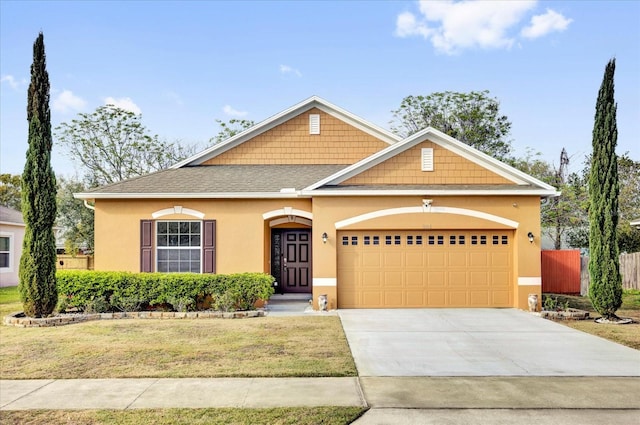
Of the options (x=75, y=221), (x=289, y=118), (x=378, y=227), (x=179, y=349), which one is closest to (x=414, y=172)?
(x=378, y=227)

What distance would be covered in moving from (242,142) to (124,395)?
12.2 metres

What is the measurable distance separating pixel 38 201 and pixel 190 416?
29.3 ft

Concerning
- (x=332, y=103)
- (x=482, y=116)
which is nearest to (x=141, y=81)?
(x=332, y=103)

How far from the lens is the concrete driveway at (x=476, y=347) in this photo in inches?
305

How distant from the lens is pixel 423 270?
45.9 ft

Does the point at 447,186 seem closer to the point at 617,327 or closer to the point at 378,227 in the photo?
the point at 378,227

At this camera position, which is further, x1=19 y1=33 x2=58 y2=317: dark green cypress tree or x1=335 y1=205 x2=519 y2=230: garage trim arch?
x1=335 y1=205 x2=519 y2=230: garage trim arch

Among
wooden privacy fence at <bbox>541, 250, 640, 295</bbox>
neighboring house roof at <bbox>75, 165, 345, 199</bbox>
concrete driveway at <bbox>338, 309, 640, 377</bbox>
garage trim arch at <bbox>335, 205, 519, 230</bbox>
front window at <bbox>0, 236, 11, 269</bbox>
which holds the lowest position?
concrete driveway at <bbox>338, 309, 640, 377</bbox>

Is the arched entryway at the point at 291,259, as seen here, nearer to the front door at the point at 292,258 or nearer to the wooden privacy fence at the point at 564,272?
the front door at the point at 292,258

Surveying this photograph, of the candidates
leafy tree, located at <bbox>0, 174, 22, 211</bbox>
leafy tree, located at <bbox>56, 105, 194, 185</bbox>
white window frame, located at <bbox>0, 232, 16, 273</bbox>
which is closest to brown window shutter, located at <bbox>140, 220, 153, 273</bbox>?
white window frame, located at <bbox>0, 232, 16, 273</bbox>

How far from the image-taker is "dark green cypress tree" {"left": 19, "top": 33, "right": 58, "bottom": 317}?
40.1ft

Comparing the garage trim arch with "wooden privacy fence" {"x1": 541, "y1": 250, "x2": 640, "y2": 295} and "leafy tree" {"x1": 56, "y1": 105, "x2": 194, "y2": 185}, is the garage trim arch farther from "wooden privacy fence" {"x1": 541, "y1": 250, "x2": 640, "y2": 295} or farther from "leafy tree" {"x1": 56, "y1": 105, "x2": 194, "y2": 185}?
"leafy tree" {"x1": 56, "y1": 105, "x2": 194, "y2": 185}

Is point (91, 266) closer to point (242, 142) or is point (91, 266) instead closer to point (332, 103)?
point (242, 142)

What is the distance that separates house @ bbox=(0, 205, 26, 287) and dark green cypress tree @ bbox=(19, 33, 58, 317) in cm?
971
